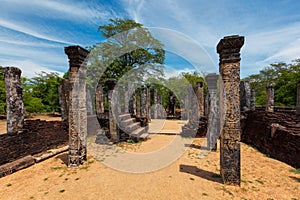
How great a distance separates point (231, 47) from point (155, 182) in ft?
12.7

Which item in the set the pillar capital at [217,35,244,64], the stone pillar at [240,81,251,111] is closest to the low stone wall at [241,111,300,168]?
the pillar capital at [217,35,244,64]

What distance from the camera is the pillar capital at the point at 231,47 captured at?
11.4 ft

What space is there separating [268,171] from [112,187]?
14.9 feet

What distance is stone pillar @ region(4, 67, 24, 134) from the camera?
17.5ft

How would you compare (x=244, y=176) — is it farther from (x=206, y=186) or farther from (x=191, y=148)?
(x=191, y=148)

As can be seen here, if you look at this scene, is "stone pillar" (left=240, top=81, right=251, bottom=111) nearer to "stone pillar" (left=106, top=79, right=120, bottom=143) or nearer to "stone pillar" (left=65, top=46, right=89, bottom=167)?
"stone pillar" (left=106, top=79, right=120, bottom=143)

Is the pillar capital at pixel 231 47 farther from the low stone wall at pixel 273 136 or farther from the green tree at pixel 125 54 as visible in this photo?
the green tree at pixel 125 54

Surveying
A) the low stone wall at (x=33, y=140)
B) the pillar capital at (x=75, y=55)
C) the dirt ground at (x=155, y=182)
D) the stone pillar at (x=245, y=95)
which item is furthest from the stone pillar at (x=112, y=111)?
the stone pillar at (x=245, y=95)

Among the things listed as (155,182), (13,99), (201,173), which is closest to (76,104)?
(13,99)

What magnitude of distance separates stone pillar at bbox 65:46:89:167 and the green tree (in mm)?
11842

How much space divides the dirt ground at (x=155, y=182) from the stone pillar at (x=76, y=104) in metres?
0.49

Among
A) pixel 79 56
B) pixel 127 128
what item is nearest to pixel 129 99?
pixel 127 128

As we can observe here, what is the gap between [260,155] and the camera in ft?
19.0

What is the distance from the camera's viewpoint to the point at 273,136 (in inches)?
227
